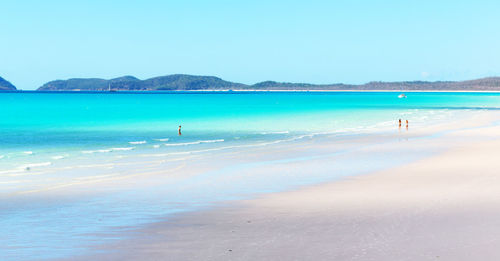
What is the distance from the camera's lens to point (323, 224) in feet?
33.9

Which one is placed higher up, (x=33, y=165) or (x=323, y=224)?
(x=323, y=224)

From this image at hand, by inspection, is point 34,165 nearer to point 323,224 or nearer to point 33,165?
point 33,165

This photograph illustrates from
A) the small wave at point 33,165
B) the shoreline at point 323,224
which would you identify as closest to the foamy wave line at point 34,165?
the small wave at point 33,165

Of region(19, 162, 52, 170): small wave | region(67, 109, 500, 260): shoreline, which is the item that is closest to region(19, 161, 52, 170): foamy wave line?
region(19, 162, 52, 170): small wave

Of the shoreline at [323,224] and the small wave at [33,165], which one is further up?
the shoreline at [323,224]

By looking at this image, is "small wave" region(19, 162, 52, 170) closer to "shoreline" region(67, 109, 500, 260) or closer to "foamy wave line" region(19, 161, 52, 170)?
"foamy wave line" region(19, 161, 52, 170)

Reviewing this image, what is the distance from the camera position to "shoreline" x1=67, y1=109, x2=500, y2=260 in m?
8.52

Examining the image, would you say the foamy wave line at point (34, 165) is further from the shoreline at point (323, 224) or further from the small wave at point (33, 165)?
the shoreline at point (323, 224)

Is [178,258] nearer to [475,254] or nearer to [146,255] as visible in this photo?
[146,255]

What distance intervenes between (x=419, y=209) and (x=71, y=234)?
630cm

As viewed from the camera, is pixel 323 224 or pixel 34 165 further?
pixel 34 165

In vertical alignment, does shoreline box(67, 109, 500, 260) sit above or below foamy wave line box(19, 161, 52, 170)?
above

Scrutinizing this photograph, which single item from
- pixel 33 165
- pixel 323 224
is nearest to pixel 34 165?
pixel 33 165

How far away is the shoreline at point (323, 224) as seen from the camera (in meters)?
8.52
